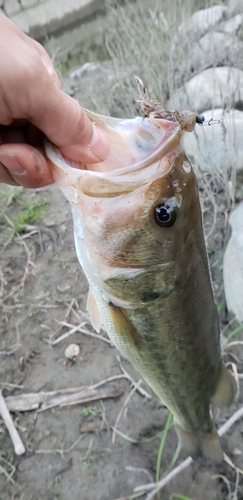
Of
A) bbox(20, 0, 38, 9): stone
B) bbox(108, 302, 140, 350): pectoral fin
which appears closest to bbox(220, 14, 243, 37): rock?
bbox(108, 302, 140, 350): pectoral fin

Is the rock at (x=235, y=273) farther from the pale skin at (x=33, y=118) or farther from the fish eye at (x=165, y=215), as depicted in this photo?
the pale skin at (x=33, y=118)

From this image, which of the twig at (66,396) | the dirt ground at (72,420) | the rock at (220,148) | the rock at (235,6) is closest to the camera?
the dirt ground at (72,420)

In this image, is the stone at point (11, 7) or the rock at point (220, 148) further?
the stone at point (11, 7)

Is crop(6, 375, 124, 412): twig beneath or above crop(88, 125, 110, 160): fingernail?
beneath

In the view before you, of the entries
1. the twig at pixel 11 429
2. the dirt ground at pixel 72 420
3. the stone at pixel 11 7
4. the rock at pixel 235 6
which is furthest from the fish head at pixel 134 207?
the stone at pixel 11 7

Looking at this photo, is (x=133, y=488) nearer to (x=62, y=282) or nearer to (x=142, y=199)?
(x=62, y=282)

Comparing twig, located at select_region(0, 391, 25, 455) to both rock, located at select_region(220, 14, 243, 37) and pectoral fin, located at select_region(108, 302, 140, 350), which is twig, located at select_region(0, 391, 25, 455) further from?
rock, located at select_region(220, 14, 243, 37)

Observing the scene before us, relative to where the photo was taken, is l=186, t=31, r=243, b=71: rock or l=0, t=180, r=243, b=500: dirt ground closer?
l=0, t=180, r=243, b=500: dirt ground
